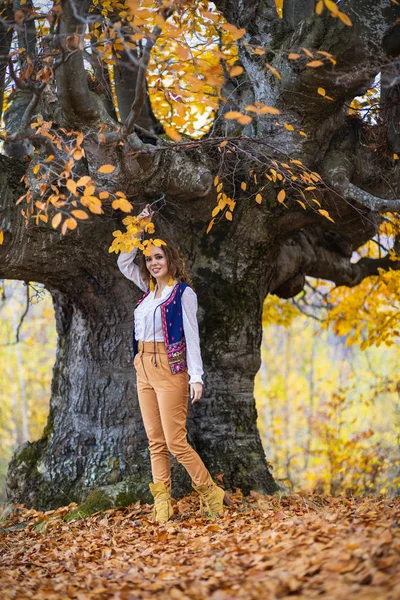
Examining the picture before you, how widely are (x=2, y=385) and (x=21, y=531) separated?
15506mm

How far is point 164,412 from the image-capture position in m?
4.30

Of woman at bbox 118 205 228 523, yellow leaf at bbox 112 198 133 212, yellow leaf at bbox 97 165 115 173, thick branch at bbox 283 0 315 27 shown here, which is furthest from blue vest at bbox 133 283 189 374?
thick branch at bbox 283 0 315 27

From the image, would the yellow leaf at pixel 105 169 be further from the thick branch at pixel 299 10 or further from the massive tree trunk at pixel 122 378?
the thick branch at pixel 299 10

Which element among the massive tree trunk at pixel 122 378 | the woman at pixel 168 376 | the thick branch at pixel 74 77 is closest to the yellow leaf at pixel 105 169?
the thick branch at pixel 74 77

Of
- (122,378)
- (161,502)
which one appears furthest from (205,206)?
(161,502)

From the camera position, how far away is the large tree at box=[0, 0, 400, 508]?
4543mm

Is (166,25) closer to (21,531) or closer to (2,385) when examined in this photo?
A: (21,531)

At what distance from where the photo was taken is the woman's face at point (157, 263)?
14.8 ft

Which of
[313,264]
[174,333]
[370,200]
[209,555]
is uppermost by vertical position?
[370,200]

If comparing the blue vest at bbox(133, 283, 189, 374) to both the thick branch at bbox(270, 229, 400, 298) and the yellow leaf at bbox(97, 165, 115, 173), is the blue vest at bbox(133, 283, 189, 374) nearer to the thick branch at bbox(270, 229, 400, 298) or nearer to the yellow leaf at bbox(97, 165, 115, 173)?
the yellow leaf at bbox(97, 165, 115, 173)

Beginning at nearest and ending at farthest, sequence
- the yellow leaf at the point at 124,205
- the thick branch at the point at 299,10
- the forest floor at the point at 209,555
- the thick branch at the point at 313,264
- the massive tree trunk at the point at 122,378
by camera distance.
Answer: the forest floor at the point at 209,555 → the yellow leaf at the point at 124,205 → the massive tree trunk at the point at 122,378 → the thick branch at the point at 299,10 → the thick branch at the point at 313,264

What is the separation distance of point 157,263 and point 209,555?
221cm

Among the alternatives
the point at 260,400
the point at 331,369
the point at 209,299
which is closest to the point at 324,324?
the point at 209,299

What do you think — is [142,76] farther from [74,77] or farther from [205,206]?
[205,206]
